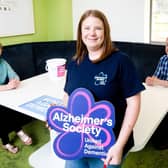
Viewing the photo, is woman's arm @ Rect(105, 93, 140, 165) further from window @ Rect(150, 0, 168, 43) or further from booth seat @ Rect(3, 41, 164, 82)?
window @ Rect(150, 0, 168, 43)

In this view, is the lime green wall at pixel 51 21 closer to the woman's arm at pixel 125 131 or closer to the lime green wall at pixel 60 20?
the lime green wall at pixel 60 20

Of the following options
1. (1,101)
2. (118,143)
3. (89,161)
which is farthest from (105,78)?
(1,101)

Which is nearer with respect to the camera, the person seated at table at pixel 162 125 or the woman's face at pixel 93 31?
the woman's face at pixel 93 31

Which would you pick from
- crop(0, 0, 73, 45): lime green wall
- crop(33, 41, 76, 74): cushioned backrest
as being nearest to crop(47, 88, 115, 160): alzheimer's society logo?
crop(33, 41, 76, 74): cushioned backrest

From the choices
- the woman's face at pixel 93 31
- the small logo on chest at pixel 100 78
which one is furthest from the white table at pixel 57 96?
the woman's face at pixel 93 31

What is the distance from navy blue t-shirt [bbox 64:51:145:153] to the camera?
0.99 meters

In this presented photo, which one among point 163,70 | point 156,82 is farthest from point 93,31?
point 163,70

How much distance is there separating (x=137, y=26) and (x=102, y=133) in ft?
6.49

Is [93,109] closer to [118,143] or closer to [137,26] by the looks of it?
[118,143]

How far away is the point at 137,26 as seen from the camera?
2.72 m

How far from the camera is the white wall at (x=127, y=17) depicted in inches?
104

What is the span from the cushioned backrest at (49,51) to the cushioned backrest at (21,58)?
0.26 feet

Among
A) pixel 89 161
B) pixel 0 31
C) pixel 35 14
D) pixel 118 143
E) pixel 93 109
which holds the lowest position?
pixel 89 161

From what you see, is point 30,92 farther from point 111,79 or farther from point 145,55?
point 145,55
